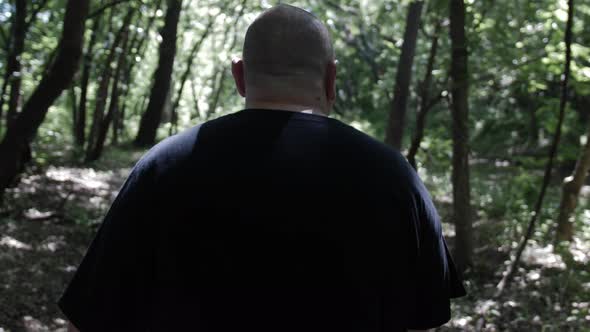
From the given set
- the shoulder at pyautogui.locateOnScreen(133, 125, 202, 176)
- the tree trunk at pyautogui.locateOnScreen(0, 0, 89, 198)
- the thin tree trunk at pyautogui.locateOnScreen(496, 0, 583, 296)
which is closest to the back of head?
the shoulder at pyautogui.locateOnScreen(133, 125, 202, 176)

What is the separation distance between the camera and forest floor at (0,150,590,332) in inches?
242

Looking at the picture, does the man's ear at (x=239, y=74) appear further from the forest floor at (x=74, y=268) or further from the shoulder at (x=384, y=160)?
the forest floor at (x=74, y=268)

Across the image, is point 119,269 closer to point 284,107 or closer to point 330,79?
point 284,107

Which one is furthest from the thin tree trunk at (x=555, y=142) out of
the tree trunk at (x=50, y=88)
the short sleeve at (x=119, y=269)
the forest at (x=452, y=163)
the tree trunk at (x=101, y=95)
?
the tree trunk at (x=101, y=95)

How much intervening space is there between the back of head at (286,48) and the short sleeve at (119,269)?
0.42 m

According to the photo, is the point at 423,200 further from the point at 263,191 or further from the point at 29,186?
the point at 29,186

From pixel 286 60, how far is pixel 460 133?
622cm

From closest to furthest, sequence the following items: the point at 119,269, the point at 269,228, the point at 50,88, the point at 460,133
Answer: the point at 269,228 → the point at 119,269 → the point at 50,88 → the point at 460,133

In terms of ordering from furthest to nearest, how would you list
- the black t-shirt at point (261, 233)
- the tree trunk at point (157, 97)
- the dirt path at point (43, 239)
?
the tree trunk at point (157, 97), the dirt path at point (43, 239), the black t-shirt at point (261, 233)

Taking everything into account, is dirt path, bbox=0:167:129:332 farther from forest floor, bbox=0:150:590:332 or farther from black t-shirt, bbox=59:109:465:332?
black t-shirt, bbox=59:109:465:332

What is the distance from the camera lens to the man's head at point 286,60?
67.7 inches

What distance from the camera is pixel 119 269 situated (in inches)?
65.4

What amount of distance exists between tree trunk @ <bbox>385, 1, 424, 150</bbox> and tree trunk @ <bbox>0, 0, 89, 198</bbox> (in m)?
5.20

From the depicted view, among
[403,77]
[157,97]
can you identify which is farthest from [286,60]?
[157,97]
